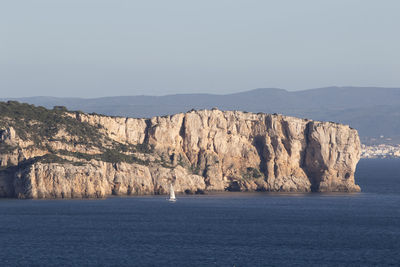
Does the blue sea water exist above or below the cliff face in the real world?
below

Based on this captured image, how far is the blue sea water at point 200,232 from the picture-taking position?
82.4 metres

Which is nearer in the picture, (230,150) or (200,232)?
(200,232)

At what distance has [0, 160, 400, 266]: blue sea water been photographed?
270 ft

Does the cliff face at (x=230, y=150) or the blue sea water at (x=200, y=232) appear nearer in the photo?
the blue sea water at (x=200, y=232)

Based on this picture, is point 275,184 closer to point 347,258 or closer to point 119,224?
point 119,224

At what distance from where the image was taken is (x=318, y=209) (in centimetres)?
13312

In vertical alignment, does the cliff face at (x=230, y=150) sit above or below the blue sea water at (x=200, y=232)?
above

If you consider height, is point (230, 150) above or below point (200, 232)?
above

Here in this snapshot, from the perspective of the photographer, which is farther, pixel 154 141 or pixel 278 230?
pixel 154 141

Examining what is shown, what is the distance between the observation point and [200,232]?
102m

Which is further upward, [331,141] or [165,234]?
[331,141]

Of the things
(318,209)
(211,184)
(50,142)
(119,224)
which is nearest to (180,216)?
(119,224)

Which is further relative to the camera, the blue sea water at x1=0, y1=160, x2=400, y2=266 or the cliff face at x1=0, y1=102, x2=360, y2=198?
the cliff face at x1=0, y1=102, x2=360, y2=198

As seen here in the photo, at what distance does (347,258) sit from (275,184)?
3498 inches
